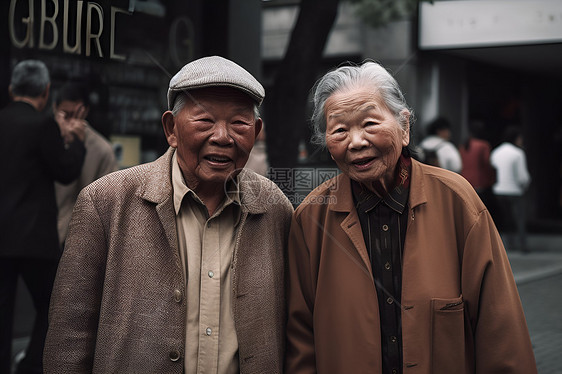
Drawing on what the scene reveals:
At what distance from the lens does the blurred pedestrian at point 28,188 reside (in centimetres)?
384

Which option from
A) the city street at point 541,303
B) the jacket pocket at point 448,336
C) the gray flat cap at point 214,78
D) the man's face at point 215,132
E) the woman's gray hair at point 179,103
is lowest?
the city street at point 541,303

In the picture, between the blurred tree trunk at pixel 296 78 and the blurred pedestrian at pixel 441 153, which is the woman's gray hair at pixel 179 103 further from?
the blurred pedestrian at pixel 441 153

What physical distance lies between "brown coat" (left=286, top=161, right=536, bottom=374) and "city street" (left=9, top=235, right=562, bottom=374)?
2917 mm

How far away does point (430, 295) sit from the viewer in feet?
6.73

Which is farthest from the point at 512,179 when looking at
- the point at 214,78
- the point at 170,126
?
the point at 214,78

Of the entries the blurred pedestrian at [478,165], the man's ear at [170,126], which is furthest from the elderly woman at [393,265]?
the blurred pedestrian at [478,165]

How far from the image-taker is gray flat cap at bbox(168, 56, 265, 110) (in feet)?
6.59

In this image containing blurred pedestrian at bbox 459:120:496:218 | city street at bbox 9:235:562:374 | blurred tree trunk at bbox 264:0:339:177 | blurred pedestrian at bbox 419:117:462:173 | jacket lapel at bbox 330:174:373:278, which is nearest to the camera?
jacket lapel at bbox 330:174:373:278

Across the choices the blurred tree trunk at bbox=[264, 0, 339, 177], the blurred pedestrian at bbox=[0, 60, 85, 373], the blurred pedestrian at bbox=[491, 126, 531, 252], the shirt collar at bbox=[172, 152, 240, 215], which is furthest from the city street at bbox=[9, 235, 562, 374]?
the shirt collar at bbox=[172, 152, 240, 215]

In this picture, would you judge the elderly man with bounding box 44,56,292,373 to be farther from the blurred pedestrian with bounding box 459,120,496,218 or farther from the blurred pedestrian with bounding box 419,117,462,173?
the blurred pedestrian with bounding box 459,120,496,218

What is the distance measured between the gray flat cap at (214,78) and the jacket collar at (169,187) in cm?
25

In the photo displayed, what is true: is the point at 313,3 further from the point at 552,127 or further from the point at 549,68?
the point at 552,127

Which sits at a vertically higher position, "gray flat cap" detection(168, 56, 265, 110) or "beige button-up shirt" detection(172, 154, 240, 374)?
"gray flat cap" detection(168, 56, 265, 110)

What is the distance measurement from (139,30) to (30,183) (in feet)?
4.53
